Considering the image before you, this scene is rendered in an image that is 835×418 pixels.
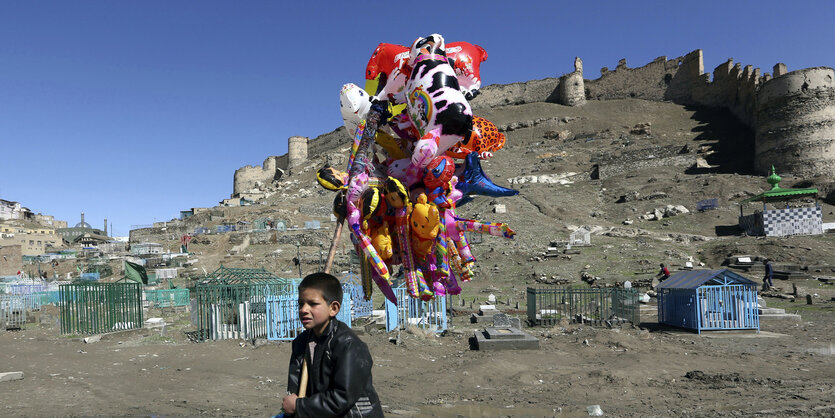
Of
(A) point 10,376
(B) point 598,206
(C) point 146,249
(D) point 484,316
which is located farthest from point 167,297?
(B) point 598,206

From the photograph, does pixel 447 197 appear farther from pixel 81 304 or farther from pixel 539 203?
pixel 539 203

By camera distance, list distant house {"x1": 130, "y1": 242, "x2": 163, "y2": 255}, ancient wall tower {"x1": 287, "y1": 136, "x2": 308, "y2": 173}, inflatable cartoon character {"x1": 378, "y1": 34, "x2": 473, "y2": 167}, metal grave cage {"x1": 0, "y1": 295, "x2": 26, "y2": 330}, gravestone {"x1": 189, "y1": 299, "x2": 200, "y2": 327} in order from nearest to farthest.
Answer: inflatable cartoon character {"x1": 378, "y1": 34, "x2": 473, "y2": 167} < gravestone {"x1": 189, "y1": 299, "x2": 200, "y2": 327} < metal grave cage {"x1": 0, "y1": 295, "x2": 26, "y2": 330} < distant house {"x1": 130, "y1": 242, "x2": 163, "y2": 255} < ancient wall tower {"x1": 287, "y1": 136, "x2": 308, "y2": 173}

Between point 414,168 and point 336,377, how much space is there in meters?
2.95

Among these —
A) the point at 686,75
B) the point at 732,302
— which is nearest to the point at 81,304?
the point at 732,302

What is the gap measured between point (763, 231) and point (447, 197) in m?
36.5

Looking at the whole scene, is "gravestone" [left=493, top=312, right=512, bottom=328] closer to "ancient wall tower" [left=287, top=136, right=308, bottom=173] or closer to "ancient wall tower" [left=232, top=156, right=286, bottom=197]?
"ancient wall tower" [left=287, top=136, right=308, bottom=173]

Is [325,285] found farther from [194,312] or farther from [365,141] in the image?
[194,312]

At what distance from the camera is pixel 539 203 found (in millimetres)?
47469

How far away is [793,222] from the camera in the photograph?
112ft

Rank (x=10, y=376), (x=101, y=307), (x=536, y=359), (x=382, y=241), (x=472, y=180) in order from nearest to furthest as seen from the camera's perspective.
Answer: (x=382, y=241) < (x=472, y=180) < (x=10, y=376) < (x=536, y=359) < (x=101, y=307)

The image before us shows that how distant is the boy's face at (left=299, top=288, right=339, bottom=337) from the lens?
285 centimetres

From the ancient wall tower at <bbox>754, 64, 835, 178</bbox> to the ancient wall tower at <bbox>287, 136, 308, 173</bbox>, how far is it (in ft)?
249

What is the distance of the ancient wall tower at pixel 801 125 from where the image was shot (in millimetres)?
49594

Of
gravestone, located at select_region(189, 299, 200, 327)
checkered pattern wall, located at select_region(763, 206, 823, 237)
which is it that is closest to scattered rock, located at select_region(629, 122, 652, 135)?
checkered pattern wall, located at select_region(763, 206, 823, 237)
